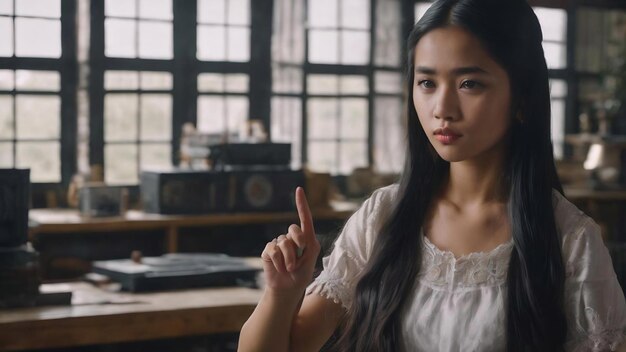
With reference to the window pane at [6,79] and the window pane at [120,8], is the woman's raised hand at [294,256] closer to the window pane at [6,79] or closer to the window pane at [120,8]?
the window pane at [6,79]

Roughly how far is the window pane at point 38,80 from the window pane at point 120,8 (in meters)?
0.51

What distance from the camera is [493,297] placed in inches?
69.6

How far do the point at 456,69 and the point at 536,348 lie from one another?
1.61 ft

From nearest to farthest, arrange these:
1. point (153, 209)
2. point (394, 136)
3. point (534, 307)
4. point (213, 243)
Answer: point (534, 307)
point (153, 209)
point (213, 243)
point (394, 136)

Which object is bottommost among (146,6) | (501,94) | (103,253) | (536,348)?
(103,253)

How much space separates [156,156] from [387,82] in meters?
1.84

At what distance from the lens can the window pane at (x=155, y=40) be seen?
6414 mm

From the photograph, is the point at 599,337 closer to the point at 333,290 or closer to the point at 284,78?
the point at 333,290

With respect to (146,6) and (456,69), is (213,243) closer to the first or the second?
(146,6)

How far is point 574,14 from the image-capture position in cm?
841

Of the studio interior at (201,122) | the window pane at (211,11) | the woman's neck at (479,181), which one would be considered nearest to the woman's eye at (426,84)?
the woman's neck at (479,181)

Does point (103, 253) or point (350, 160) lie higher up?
point (350, 160)

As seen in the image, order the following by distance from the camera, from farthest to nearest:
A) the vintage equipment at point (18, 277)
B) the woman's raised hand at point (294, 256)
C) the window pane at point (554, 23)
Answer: the window pane at point (554, 23) → the vintage equipment at point (18, 277) → the woman's raised hand at point (294, 256)

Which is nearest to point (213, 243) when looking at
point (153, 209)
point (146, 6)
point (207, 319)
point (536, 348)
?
point (153, 209)
